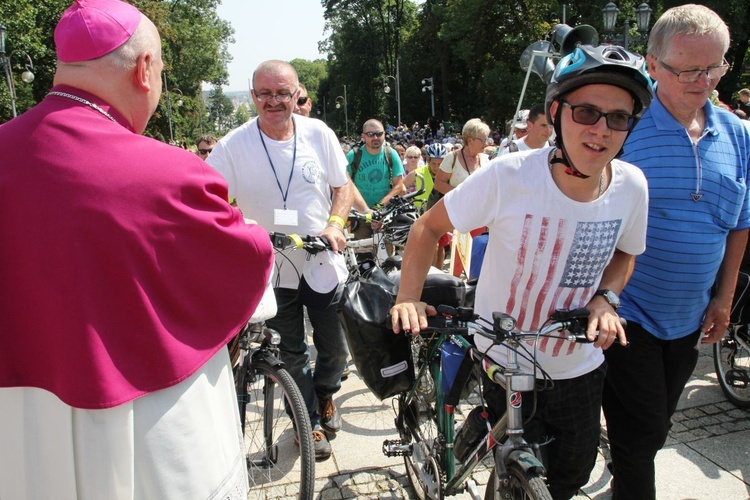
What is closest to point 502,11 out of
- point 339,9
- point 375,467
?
point 339,9

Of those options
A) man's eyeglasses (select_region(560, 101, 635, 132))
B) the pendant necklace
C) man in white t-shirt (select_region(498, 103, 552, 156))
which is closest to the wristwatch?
man's eyeglasses (select_region(560, 101, 635, 132))

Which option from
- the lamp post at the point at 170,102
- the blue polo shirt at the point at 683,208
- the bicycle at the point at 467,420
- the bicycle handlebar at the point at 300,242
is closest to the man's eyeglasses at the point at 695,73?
the blue polo shirt at the point at 683,208

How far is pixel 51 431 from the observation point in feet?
4.91

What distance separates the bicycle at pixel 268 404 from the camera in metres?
2.77

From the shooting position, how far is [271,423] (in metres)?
3.18

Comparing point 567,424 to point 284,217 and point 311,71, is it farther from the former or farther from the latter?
point 311,71

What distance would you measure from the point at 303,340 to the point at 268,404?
0.63 m

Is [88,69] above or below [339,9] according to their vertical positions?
below

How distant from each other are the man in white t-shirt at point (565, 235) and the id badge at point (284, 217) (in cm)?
123

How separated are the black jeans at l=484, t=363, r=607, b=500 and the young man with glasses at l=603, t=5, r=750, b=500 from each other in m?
0.42

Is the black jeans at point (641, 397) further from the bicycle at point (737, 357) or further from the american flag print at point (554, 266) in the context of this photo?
the bicycle at point (737, 357)

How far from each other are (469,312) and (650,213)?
107 cm

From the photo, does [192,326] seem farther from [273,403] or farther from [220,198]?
[273,403]

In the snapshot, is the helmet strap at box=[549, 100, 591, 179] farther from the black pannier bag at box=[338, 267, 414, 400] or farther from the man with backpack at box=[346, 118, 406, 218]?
the man with backpack at box=[346, 118, 406, 218]
